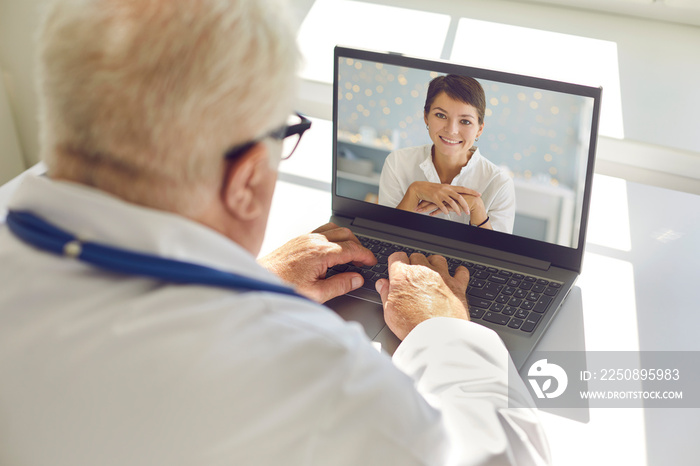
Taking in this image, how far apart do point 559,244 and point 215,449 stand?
774mm

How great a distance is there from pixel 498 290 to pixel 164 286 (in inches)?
26.9

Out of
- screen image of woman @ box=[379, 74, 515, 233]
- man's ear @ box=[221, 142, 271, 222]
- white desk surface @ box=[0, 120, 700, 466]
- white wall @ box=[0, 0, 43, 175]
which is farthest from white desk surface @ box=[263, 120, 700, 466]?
white wall @ box=[0, 0, 43, 175]

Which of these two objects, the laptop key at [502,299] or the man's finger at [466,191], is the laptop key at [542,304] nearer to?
the laptop key at [502,299]

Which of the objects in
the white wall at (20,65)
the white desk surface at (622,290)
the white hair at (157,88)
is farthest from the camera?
the white wall at (20,65)

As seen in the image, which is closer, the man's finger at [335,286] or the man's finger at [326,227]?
the man's finger at [335,286]

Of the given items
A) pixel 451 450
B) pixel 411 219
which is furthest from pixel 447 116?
pixel 451 450

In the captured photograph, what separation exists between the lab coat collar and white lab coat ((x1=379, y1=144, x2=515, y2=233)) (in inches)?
25.1

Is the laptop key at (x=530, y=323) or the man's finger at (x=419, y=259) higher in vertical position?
the man's finger at (x=419, y=259)

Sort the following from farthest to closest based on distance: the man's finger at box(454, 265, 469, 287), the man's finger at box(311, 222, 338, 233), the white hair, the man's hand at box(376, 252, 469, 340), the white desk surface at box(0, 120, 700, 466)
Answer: the man's finger at box(311, 222, 338, 233) < the man's finger at box(454, 265, 469, 287) < the man's hand at box(376, 252, 469, 340) < the white desk surface at box(0, 120, 700, 466) < the white hair

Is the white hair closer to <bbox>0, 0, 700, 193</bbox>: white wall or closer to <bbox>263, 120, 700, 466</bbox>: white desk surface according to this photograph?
<bbox>263, 120, 700, 466</bbox>: white desk surface

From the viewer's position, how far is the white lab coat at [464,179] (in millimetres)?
1124

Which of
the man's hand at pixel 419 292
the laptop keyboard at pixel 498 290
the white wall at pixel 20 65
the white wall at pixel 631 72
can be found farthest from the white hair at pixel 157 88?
the white wall at pixel 20 65

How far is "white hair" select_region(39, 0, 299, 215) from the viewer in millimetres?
523

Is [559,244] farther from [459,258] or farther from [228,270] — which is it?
[228,270]
